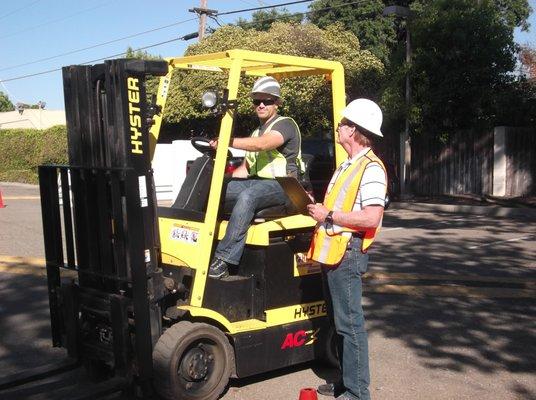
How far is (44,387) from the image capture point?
441cm

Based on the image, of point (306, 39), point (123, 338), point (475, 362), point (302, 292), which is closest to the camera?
point (123, 338)

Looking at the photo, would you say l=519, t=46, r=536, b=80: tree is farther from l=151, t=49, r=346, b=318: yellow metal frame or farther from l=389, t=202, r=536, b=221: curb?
l=151, t=49, r=346, b=318: yellow metal frame

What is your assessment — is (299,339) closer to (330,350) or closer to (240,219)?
(330,350)

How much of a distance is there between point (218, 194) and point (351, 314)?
1.19 metres

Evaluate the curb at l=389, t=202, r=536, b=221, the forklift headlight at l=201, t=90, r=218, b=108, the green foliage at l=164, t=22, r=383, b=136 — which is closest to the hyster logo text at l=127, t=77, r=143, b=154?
the forklift headlight at l=201, t=90, r=218, b=108

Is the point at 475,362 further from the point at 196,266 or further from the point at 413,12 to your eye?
the point at 413,12

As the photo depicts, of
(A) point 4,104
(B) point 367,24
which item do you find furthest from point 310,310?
(A) point 4,104

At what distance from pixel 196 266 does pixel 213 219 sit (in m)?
0.34

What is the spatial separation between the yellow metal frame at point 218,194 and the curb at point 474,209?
1221 centimetres

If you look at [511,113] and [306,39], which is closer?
[511,113]

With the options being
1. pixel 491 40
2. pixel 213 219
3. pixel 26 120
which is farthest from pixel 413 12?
pixel 26 120

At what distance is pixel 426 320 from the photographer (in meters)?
6.76

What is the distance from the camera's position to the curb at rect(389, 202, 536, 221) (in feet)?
54.4

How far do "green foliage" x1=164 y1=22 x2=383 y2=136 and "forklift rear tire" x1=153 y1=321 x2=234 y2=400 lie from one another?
18925mm
